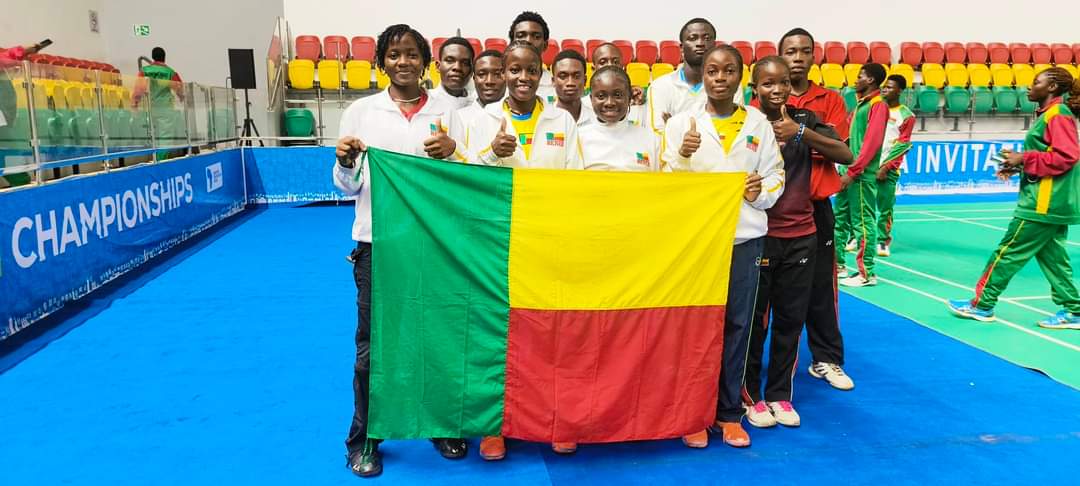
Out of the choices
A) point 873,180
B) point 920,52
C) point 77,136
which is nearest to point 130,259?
point 77,136

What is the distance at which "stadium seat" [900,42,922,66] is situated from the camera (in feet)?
55.4

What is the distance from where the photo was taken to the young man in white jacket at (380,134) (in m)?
3.14

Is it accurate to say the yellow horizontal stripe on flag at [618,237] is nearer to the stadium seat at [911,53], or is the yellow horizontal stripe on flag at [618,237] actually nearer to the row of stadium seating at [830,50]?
the row of stadium seating at [830,50]

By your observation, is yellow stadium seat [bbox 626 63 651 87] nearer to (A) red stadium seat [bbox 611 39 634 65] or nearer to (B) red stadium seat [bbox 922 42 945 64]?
(A) red stadium seat [bbox 611 39 634 65]

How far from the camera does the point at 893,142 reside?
305 inches

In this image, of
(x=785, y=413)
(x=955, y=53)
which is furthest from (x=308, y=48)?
(x=955, y=53)

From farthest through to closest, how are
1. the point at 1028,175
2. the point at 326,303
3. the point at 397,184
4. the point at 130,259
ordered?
the point at 130,259
the point at 326,303
the point at 1028,175
the point at 397,184

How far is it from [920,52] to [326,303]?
15.8 meters

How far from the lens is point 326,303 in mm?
6043

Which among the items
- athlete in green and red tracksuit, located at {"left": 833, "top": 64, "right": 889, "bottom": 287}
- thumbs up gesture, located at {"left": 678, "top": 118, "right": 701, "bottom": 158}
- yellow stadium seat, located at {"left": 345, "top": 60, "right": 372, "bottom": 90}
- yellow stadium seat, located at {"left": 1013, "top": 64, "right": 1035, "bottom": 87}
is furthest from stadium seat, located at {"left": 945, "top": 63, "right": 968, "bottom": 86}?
A: thumbs up gesture, located at {"left": 678, "top": 118, "right": 701, "bottom": 158}

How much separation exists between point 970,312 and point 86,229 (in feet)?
23.5

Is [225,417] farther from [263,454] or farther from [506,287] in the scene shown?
[506,287]

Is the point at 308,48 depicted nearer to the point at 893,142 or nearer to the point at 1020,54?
the point at 893,142

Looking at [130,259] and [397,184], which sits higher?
[397,184]
